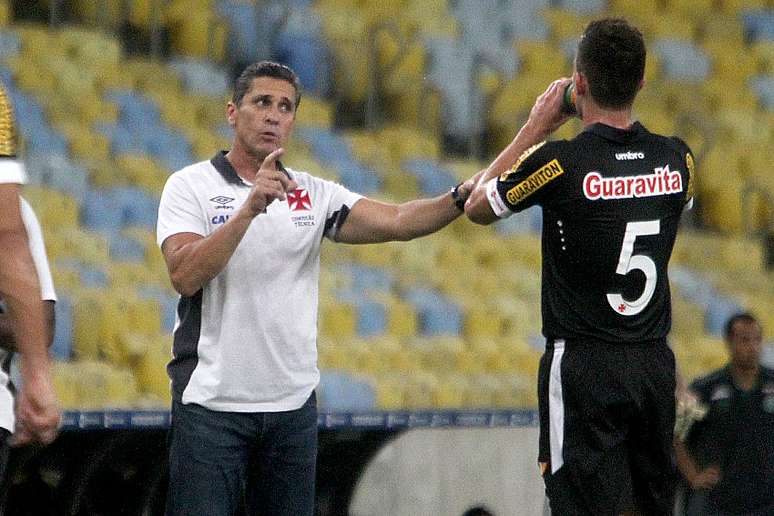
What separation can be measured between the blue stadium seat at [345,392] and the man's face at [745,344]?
7.33 ft

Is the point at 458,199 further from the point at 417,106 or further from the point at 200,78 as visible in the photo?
the point at 417,106

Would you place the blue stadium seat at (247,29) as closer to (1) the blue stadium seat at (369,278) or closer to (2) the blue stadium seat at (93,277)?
(1) the blue stadium seat at (369,278)

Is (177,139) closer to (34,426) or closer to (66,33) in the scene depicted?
(66,33)

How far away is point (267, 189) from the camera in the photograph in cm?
455

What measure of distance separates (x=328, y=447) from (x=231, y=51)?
562cm

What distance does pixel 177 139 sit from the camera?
11344mm

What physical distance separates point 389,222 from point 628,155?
899mm

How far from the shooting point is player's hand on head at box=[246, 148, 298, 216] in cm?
455

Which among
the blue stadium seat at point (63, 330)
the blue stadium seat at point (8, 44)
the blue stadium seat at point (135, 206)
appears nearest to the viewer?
the blue stadium seat at point (63, 330)

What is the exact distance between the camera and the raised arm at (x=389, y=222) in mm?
5148

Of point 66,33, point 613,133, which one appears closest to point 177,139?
point 66,33

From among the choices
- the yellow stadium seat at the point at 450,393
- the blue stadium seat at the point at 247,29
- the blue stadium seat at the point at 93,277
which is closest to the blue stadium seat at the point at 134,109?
the blue stadium seat at the point at 247,29

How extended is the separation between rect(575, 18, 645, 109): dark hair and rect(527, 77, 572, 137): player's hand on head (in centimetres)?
28

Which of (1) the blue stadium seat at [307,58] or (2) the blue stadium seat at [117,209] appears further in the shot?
(1) the blue stadium seat at [307,58]
